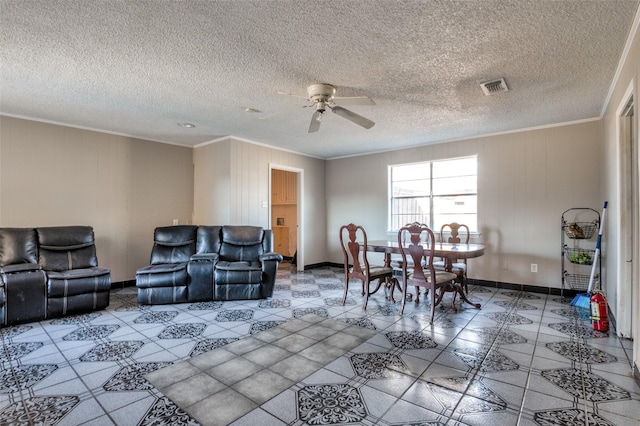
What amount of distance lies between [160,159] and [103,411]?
458 centimetres

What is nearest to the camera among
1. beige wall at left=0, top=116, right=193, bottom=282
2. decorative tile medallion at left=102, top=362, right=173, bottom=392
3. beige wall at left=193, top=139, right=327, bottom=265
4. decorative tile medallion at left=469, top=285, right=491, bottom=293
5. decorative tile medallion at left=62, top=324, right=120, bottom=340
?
decorative tile medallion at left=102, top=362, right=173, bottom=392

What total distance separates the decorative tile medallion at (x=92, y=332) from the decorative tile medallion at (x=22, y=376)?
0.56 metres

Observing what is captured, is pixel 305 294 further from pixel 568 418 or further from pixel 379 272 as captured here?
pixel 568 418

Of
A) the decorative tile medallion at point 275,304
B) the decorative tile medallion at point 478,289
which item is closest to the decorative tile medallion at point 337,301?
the decorative tile medallion at point 275,304

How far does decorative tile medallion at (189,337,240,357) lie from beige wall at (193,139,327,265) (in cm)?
265

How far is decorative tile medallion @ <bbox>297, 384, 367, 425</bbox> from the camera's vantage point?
176cm

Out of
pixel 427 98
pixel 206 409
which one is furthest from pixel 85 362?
pixel 427 98

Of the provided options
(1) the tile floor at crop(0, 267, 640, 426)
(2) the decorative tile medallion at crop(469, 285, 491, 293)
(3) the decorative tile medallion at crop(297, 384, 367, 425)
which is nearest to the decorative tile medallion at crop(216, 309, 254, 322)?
(1) the tile floor at crop(0, 267, 640, 426)

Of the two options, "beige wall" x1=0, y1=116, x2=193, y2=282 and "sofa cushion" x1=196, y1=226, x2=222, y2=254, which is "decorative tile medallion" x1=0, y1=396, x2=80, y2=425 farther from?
"beige wall" x1=0, y1=116, x2=193, y2=282

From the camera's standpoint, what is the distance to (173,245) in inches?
187

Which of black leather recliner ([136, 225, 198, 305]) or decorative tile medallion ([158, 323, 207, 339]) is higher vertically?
black leather recliner ([136, 225, 198, 305])

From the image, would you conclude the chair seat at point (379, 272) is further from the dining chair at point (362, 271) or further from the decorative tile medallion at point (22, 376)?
the decorative tile medallion at point (22, 376)

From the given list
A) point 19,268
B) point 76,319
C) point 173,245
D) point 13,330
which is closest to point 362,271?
point 173,245

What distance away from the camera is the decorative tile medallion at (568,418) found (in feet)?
5.64
